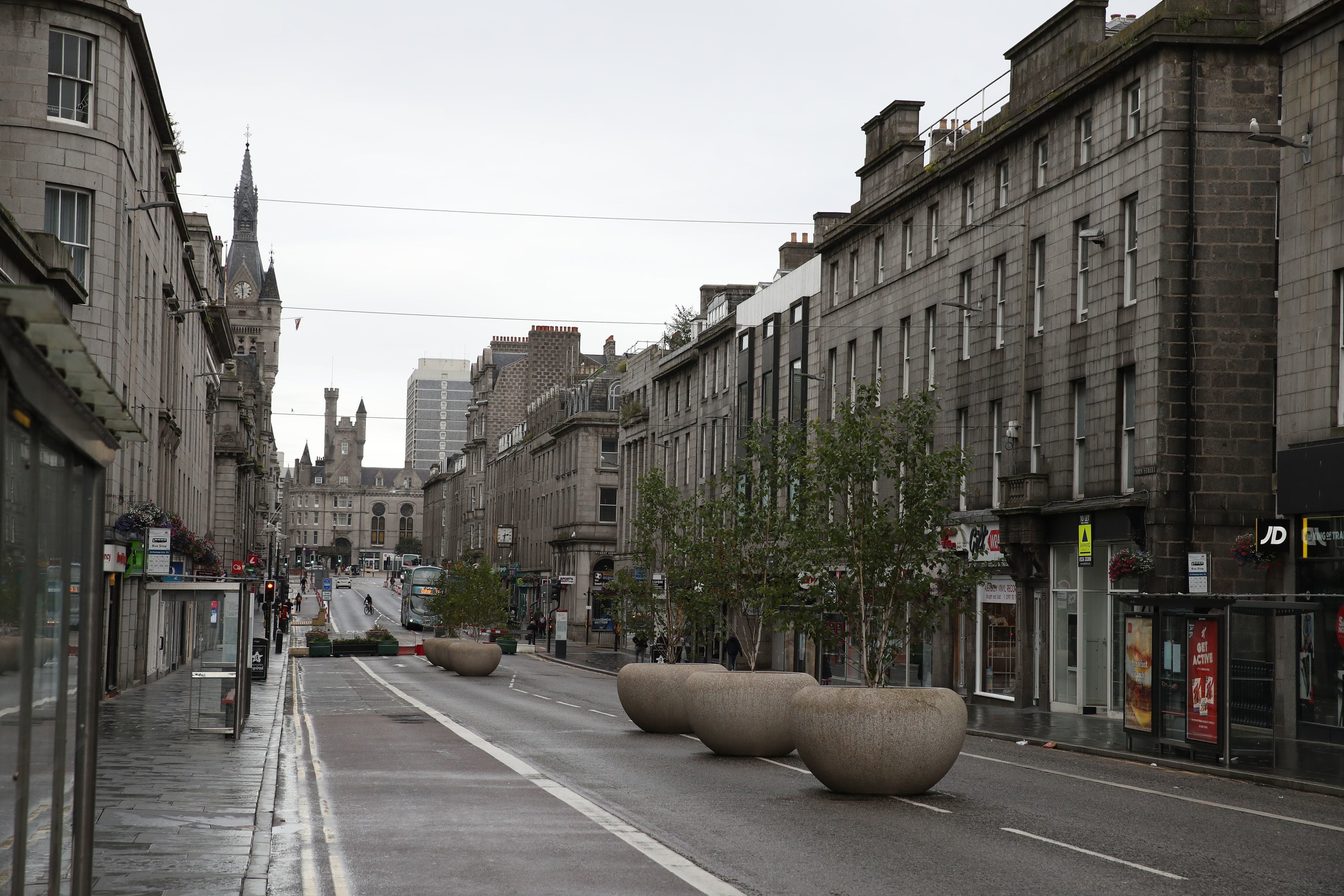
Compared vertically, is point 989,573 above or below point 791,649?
above

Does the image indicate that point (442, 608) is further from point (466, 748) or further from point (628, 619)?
point (466, 748)

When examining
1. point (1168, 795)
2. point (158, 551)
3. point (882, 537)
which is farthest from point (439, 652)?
point (1168, 795)

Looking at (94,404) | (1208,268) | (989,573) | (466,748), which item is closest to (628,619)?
(989,573)

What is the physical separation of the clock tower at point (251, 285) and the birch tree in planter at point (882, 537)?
13832 centimetres

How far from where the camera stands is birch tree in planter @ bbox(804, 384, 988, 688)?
19766 millimetres

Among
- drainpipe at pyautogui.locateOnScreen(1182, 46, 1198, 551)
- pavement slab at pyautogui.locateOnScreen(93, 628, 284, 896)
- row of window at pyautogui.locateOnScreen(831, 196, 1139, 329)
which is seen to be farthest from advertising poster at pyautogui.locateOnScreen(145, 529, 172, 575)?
drainpipe at pyautogui.locateOnScreen(1182, 46, 1198, 551)

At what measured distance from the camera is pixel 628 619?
1383 inches

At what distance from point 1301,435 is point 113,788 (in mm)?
19933

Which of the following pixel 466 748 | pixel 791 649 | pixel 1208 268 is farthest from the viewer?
pixel 791 649

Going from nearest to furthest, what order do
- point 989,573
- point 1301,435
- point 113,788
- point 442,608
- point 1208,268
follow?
point 113,788
point 1301,435
point 1208,268
point 989,573
point 442,608

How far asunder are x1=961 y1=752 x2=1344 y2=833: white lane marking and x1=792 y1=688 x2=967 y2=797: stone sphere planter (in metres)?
3.06

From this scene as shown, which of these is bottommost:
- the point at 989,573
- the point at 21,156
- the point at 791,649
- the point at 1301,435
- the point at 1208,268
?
the point at 791,649

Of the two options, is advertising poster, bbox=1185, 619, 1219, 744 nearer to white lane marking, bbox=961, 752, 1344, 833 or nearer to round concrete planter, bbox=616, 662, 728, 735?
white lane marking, bbox=961, 752, 1344, 833

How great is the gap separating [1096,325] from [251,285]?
14858cm
